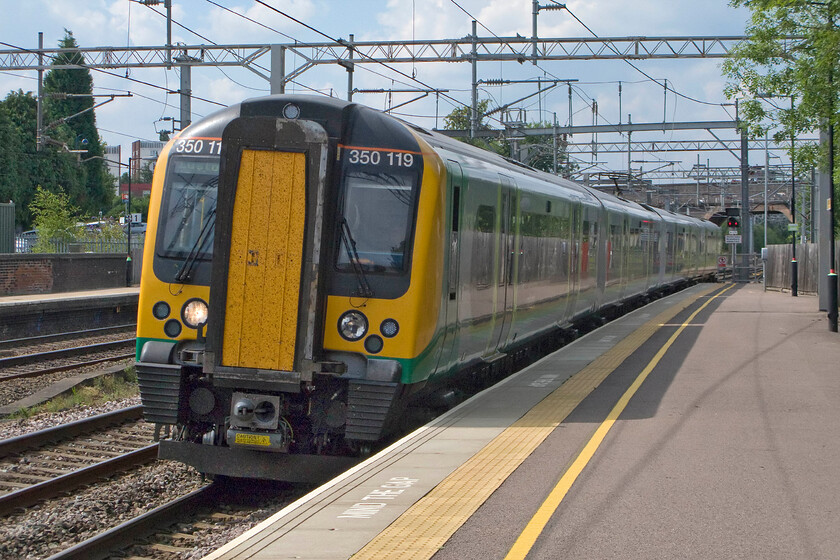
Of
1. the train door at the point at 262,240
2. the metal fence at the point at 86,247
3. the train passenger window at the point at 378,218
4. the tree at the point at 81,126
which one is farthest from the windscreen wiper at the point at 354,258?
the tree at the point at 81,126

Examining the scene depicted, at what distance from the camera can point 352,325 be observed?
322 inches

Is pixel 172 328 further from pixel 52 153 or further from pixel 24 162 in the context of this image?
pixel 52 153

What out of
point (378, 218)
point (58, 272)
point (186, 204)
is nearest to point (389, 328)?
point (378, 218)

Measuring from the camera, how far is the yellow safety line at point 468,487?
5609 mm

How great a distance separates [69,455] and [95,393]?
4.18 metres

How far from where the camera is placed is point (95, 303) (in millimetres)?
25578

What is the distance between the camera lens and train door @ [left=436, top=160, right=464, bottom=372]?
361 inches

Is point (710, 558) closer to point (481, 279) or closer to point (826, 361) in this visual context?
point (481, 279)

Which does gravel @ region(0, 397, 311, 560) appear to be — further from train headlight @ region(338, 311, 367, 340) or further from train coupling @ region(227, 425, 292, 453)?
train headlight @ region(338, 311, 367, 340)

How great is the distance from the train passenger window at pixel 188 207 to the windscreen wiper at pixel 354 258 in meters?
1.10

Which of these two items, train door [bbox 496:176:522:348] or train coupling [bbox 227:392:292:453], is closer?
train coupling [bbox 227:392:292:453]

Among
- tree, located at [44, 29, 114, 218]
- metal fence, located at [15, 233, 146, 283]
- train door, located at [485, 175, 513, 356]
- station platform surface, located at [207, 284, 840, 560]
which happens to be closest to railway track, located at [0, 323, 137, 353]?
train door, located at [485, 175, 513, 356]

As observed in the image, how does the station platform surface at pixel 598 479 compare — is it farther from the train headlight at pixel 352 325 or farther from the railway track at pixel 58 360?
the railway track at pixel 58 360

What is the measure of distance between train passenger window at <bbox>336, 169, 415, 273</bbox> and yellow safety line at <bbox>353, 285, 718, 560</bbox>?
1707mm
